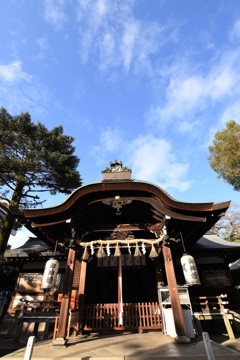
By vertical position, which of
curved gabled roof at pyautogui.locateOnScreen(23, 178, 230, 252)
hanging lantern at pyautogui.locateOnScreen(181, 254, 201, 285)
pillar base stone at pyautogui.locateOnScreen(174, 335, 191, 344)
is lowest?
pillar base stone at pyautogui.locateOnScreen(174, 335, 191, 344)

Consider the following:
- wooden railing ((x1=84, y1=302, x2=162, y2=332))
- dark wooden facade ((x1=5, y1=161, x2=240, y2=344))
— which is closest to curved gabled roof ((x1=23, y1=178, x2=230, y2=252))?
dark wooden facade ((x1=5, y1=161, x2=240, y2=344))

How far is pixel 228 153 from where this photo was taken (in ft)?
56.1

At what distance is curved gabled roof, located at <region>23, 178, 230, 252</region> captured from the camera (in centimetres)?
740

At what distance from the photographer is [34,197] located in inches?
552

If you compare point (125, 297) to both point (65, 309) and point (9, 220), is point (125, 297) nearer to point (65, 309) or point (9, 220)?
point (65, 309)

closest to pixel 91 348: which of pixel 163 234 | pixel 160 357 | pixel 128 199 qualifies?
pixel 160 357

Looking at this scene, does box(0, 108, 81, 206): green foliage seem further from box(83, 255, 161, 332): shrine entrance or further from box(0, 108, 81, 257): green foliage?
box(83, 255, 161, 332): shrine entrance

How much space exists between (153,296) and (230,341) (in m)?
3.30

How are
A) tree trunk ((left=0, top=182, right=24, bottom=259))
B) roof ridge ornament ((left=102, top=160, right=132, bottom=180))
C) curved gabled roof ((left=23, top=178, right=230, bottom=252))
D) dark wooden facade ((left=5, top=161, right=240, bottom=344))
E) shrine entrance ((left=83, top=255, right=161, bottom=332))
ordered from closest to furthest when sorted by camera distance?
dark wooden facade ((left=5, top=161, right=240, bottom=344))
curved gabled roof ((left=23, top=178, right=230, bottom=252))
shrine entrance ((left=83, top=255, right=161, bottom=332))
roof ridge ornament ((left=102, top=160, right=132, bottom=180))
tree trunk ((left=0, top=182, right=24, bottom=259))

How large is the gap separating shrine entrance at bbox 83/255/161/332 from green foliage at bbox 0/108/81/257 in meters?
6.45

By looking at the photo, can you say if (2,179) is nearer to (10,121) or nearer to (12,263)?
(10,121)

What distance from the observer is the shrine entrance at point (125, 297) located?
759 cm

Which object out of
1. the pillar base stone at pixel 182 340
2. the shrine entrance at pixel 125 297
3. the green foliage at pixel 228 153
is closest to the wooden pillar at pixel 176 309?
the pillar base stone at pixel 182 340

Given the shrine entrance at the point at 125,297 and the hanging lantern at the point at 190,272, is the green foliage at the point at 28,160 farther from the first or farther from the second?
the hanging lantern at the point at 190,272
